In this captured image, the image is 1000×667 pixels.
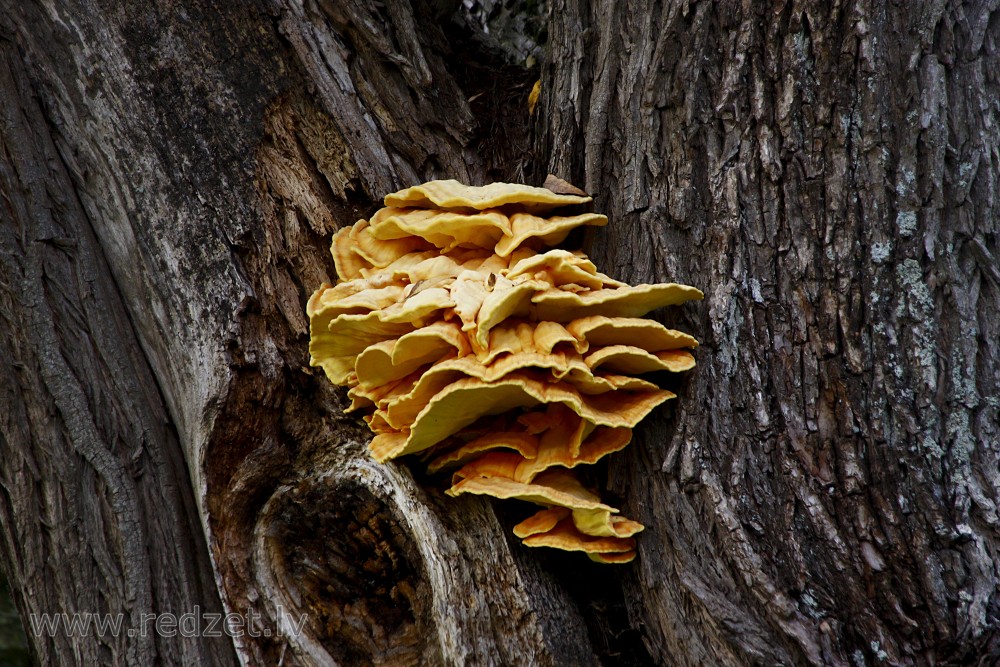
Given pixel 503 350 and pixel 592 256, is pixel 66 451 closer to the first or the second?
pixel 503 350

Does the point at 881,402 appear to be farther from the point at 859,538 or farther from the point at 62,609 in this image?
the point at 62,609

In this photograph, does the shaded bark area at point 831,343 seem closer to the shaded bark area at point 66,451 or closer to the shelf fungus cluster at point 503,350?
the shelf fungus cluster at point 503,350

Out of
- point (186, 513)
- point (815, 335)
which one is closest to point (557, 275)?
point (815, 335)

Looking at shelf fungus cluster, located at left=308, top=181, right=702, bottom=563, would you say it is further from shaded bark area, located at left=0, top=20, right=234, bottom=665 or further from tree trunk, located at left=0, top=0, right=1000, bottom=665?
shaded bark area, located at left=0, top=20, right=234, bottom=665

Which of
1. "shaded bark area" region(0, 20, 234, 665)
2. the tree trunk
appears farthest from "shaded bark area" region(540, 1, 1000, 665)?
"shaded bark area" region(0, 20, 234, 665)

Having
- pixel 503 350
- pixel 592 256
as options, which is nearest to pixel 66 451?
pixel 503 350

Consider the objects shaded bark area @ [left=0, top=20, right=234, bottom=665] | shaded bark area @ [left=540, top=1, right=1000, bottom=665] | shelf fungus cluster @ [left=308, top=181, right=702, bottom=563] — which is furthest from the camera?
shaded bark area @ [left=0, top=20, right=234, bottom=665]
